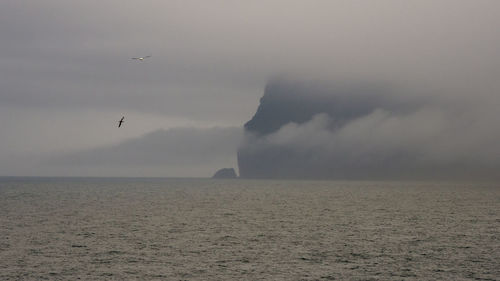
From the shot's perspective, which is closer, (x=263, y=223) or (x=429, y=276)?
(x=429, y=276)

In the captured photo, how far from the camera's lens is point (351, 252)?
49844 mm

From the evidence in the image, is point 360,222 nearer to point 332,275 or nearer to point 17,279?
point 332,275

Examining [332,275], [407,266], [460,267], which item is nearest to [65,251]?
[332,275]

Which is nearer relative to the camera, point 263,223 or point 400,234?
point 400,234

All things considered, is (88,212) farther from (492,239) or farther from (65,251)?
(492,239)

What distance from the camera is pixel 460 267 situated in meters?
42.2

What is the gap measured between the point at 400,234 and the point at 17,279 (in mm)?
46091

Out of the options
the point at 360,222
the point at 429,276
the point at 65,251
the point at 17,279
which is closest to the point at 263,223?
the point at 360,222

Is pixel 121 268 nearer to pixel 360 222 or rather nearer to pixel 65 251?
pixel 65 251

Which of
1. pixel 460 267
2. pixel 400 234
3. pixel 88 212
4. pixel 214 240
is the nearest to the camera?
pixel 460 267

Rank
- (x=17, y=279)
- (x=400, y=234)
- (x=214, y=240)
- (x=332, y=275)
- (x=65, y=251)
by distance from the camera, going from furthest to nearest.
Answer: (x=400, y=234)
(x=214, y=240)
(x=65, y=251)
(x=332, y=275)
(x=17, y=279)

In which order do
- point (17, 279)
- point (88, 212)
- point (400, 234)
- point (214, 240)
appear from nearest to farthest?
point (17, 279) → point (214, 240) → point (400, 234) → point (88, 212)

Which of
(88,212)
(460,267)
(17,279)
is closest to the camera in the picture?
A: (17,279)

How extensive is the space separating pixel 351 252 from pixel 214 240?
1642 cm
